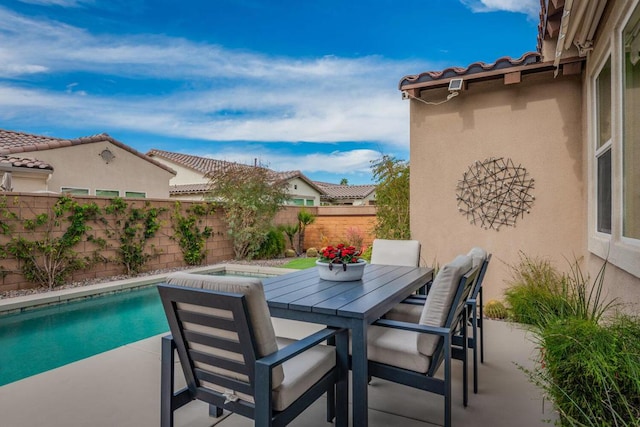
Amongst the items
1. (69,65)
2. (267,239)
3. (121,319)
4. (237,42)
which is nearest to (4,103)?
(69,65)

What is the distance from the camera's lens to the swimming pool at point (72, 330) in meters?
4.40

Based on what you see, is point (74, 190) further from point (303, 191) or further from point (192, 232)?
point (303, 191)

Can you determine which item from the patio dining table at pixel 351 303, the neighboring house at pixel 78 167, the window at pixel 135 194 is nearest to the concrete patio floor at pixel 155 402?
the patio dining table at pixel 351 303

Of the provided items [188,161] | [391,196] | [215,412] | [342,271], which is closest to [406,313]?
[342,271]

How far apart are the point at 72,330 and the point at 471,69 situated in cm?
691

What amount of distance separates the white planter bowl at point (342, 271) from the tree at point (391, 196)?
3615 millimetres

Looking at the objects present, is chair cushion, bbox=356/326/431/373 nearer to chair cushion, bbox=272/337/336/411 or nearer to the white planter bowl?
chair cushion, bbox=272/337/336/411

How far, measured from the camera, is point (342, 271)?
11.0ft

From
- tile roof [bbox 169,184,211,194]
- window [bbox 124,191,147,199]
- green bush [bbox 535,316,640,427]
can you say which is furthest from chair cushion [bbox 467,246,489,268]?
tile roof [bbox 169,184,211,194]

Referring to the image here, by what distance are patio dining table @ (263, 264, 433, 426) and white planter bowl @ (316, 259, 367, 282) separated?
46 millimetres

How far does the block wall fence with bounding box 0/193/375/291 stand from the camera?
714cm

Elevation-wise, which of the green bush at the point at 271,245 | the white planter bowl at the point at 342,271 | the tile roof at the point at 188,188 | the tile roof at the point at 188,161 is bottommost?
the green bush at the point at 271,245

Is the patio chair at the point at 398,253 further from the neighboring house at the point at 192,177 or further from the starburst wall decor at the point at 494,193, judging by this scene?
the neighboring house at the point at 192,177

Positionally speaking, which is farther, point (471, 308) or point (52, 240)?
point (52, 240)
